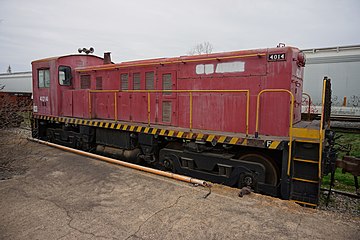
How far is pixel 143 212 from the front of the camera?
3.97 m

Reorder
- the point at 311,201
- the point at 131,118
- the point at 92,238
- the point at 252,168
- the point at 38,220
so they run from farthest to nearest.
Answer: the point at 131,118 < the point at 252,168 < the point at 311,201 < the point at 38,220 < the point at 92,238

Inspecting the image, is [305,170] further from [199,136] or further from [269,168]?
[199,136]

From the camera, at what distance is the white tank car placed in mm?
13711

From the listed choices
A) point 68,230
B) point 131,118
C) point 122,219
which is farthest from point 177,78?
point 68,230

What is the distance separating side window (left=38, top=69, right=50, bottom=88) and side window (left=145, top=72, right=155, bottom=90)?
16.5 ft

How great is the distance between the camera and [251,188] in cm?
534

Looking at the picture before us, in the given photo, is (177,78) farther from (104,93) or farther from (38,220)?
(38,220)

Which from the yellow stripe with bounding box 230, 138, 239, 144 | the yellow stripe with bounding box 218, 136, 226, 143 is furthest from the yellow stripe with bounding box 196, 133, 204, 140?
the yellow stripe with bounding box 230, 138, 239, 144

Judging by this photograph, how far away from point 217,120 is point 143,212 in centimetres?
296

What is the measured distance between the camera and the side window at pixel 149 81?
7430 mm

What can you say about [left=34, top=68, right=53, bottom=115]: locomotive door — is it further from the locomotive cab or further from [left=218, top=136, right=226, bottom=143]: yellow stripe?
[left=218, top=136, right=226, bottom=143]: yellow stripe

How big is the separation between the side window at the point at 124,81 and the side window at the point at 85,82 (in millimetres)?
1863

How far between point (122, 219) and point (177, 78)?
13.5 feet

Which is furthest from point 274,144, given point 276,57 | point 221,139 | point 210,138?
point 276,57
